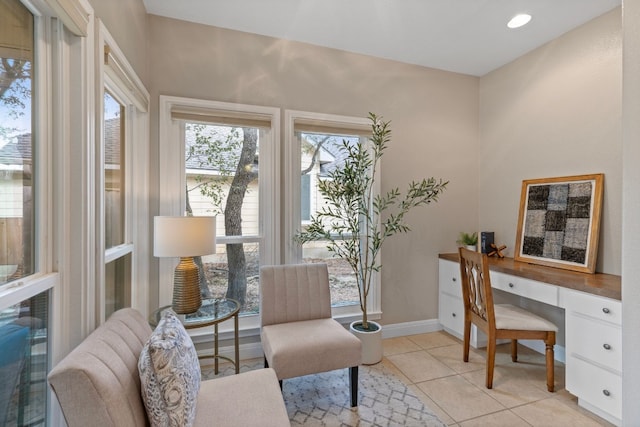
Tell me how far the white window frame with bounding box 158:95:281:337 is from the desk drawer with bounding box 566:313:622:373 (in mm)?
2167

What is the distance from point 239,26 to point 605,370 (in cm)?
349

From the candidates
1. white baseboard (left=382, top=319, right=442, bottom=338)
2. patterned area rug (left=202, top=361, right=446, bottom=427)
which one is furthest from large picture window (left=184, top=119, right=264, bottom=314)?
white baseboard (left=382, top=319, right=442, bottom=338)

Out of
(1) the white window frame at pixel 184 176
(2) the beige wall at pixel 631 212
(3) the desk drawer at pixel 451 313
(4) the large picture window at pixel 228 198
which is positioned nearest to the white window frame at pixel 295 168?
(1) the white window frame at pixel 184 176

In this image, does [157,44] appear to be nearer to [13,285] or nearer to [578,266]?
[13,285]

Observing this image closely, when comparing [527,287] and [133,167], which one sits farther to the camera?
[527,287]

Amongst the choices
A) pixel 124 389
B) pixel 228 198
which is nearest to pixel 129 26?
pixel 228 198

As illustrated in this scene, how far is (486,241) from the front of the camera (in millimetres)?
3082

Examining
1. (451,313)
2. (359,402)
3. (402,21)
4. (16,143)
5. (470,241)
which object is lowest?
(359,402)

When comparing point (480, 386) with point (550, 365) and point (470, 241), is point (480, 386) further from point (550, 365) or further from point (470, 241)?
point (470, 241)

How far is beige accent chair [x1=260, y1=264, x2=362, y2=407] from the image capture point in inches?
72.5

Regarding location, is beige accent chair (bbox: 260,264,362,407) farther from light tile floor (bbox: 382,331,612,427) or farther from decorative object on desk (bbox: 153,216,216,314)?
light tile floor (bbox: 382,331,612,427)

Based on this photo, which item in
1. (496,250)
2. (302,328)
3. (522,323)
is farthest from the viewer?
(496,250)

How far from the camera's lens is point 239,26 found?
2.49 meters

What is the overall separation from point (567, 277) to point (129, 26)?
332 cm
